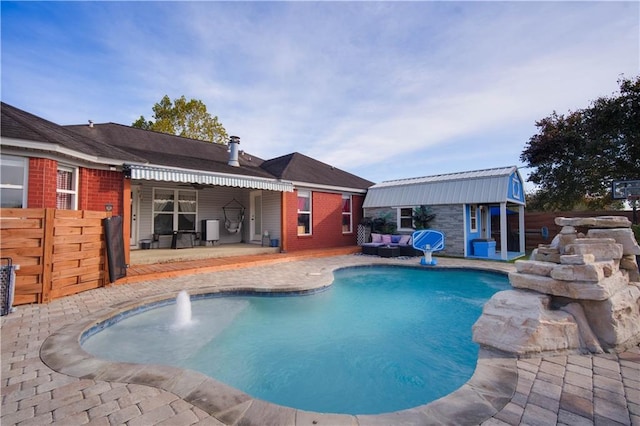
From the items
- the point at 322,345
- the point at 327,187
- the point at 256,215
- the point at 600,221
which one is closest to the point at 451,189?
the point at 327,187

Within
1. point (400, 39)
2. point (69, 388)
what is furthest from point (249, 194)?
point (69, 388)

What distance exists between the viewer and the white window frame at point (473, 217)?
1435cm

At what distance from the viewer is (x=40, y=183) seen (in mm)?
6891

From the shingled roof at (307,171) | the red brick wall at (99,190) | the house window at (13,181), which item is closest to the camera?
the house window at (13,181)

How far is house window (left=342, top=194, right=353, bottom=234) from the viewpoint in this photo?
16719 millimetres

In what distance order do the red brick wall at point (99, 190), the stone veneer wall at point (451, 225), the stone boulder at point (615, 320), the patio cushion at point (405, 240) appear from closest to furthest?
the stone boulder at point (615, 320), the red brick wall at point (99, 190), the stone veneer wall at point (451, 225), the patio cushion at point (405, 240)

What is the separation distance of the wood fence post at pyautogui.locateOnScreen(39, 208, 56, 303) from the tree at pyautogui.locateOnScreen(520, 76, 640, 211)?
2549 cm

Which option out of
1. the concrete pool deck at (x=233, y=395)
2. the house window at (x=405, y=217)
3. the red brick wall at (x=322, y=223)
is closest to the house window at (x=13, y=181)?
the concrete pool deck at (x=233, y=395)

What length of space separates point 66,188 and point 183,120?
22.8m

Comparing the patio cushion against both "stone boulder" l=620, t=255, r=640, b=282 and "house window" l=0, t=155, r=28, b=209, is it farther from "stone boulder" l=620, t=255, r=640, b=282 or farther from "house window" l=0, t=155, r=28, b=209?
"house window" l=0, t=155, r=28, b=209

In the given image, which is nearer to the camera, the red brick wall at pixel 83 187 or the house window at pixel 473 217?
the red brick wall at pixel 83 187

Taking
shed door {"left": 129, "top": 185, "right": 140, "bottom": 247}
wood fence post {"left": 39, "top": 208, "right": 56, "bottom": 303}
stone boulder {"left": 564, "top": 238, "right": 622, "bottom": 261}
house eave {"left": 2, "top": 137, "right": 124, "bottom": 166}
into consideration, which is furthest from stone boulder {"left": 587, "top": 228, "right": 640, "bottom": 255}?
shed door {"left": 129, "top": 185, "right": 140, "bottom": 247}

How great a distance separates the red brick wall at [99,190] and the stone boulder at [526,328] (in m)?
10.2

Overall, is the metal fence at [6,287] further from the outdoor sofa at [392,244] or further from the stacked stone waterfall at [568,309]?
the outdoor sofa at [392,244]
